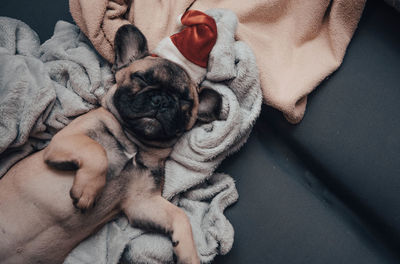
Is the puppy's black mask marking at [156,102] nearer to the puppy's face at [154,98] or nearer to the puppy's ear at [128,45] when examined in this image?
the puppy's face at [154,98]

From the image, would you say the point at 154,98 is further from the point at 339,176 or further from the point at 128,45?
the point at 339,176

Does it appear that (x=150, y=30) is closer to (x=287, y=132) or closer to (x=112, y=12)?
(x=112, y=12)

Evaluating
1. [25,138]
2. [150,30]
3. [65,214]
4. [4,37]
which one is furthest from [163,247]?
[4,37]

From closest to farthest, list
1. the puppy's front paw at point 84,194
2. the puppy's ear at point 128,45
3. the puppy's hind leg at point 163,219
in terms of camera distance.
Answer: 1. the puppy's front paw at point 84,194
2. the puppy's hind leg at point 163,219
3. the puppy's ear at point 128,45

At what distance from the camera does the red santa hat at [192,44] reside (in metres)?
1.33

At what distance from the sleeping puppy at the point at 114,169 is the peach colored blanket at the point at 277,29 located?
140 mm

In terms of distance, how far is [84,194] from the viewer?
1119 millimetres

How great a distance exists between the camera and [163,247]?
1.30m

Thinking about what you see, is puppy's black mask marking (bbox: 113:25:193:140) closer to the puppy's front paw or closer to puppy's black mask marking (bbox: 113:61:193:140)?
puppy's black mask marking (bbox: 113:61:193:140)

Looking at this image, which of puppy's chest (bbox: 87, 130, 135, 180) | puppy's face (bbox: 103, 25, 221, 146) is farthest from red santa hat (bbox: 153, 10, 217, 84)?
puppy's chest (bbox: 87, 130, 135, 180)

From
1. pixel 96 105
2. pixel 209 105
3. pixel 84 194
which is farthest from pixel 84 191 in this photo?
pixel 209 105

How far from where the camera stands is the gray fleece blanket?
129 cm

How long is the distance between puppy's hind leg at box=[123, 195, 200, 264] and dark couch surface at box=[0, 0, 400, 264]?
22 cm

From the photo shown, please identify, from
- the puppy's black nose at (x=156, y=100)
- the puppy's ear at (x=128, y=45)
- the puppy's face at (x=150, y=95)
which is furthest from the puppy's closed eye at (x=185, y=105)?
the puppy's ear at (x=128, y=45)
